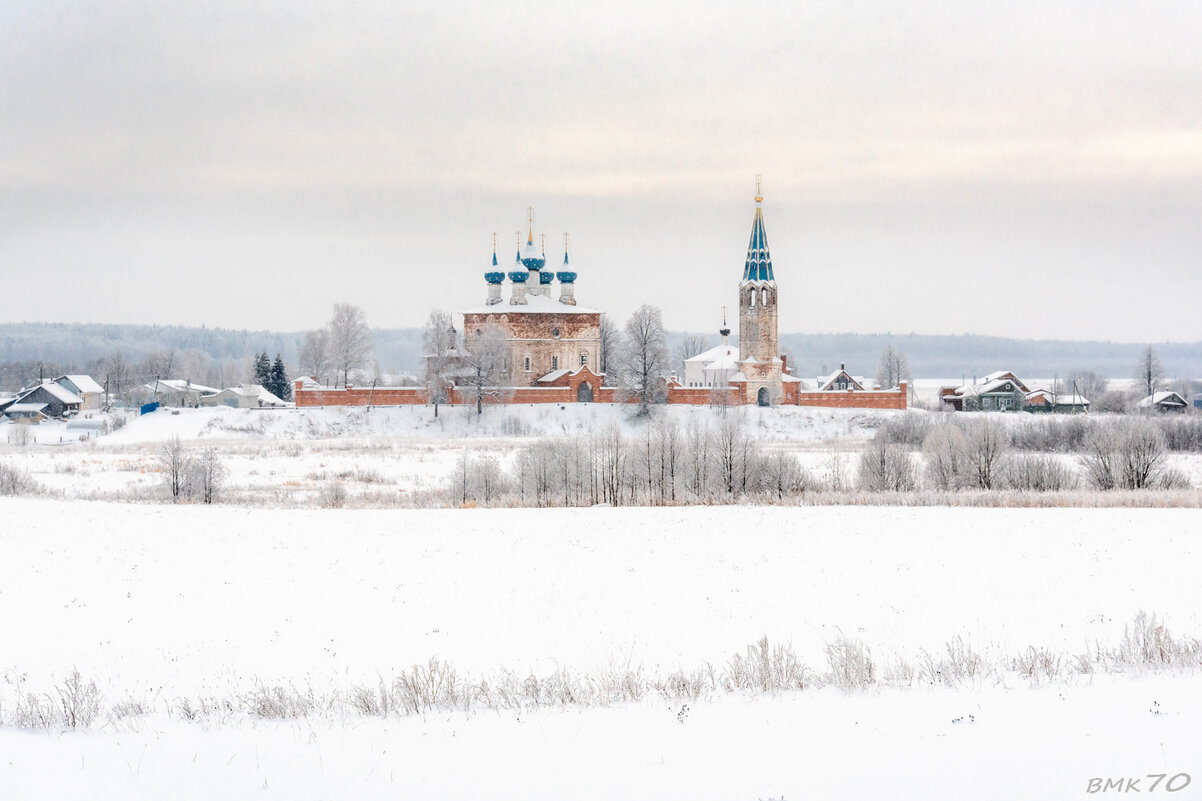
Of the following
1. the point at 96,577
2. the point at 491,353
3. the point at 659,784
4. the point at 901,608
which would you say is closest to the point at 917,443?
the point at 491,353

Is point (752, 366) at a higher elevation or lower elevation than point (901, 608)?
higher

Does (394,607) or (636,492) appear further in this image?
(636,492)

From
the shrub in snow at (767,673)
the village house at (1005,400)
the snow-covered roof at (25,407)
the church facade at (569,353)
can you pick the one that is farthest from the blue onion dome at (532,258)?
the shrub in snow at (767,673)

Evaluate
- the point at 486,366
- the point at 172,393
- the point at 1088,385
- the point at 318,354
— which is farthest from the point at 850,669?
the point at 1088,385

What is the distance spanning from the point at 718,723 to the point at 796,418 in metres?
46.7

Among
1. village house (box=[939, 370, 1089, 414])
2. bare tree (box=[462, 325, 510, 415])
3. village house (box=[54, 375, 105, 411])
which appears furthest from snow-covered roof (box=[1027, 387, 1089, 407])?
village house (box=[54, 375, 105, 411])

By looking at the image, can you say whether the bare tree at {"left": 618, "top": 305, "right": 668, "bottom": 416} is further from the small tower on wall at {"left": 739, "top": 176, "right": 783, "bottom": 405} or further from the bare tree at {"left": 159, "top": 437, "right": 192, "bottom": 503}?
Answer: the bare tree at {"left": 159, "top": 437, "right": 192, "bottom": 503}

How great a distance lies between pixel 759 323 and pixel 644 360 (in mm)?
8464

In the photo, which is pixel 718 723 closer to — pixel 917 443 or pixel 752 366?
pixel 917 443

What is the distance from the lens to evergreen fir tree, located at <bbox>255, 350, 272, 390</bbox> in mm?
71375

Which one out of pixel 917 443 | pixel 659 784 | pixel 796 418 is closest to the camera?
pixel 659 784

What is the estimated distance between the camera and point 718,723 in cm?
866

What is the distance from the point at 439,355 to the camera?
186ft

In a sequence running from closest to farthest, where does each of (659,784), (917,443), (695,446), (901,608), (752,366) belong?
(659,784)
(901,608)
(695,446)
(917,443)
(752,366)
